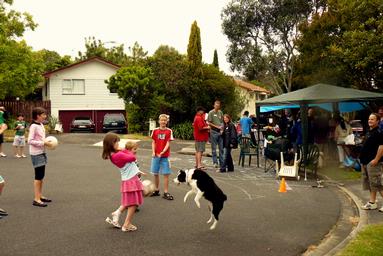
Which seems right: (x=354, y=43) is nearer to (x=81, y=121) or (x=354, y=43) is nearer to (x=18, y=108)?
(x=81, y=121)

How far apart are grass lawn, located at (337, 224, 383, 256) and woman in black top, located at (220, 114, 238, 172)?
22.7ft

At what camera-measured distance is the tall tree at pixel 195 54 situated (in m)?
30.2

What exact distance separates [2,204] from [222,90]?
968 inches

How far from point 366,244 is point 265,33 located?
117 feet

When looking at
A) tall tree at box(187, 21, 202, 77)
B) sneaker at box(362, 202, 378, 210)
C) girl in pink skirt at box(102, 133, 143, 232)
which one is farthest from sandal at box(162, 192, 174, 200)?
tall tree at box(187, 21, 202, 77)

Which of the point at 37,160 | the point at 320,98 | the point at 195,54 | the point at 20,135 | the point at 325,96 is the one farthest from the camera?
the point at 195,54

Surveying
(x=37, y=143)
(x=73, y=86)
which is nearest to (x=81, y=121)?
(x=73, y=86)

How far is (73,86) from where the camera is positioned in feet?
134

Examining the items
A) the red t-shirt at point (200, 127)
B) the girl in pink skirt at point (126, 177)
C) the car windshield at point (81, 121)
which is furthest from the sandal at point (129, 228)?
the car windshield at point (81, 121)

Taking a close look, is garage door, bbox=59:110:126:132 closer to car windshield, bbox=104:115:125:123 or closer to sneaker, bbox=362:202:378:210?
car windshield, bbox=104:115:125:123

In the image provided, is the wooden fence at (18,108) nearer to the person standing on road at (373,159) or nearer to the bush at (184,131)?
the bush at (184,131)

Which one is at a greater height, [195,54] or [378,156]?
[195,54]

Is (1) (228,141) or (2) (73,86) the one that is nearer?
(1) (228,141)

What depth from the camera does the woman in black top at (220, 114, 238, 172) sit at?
1340cm
